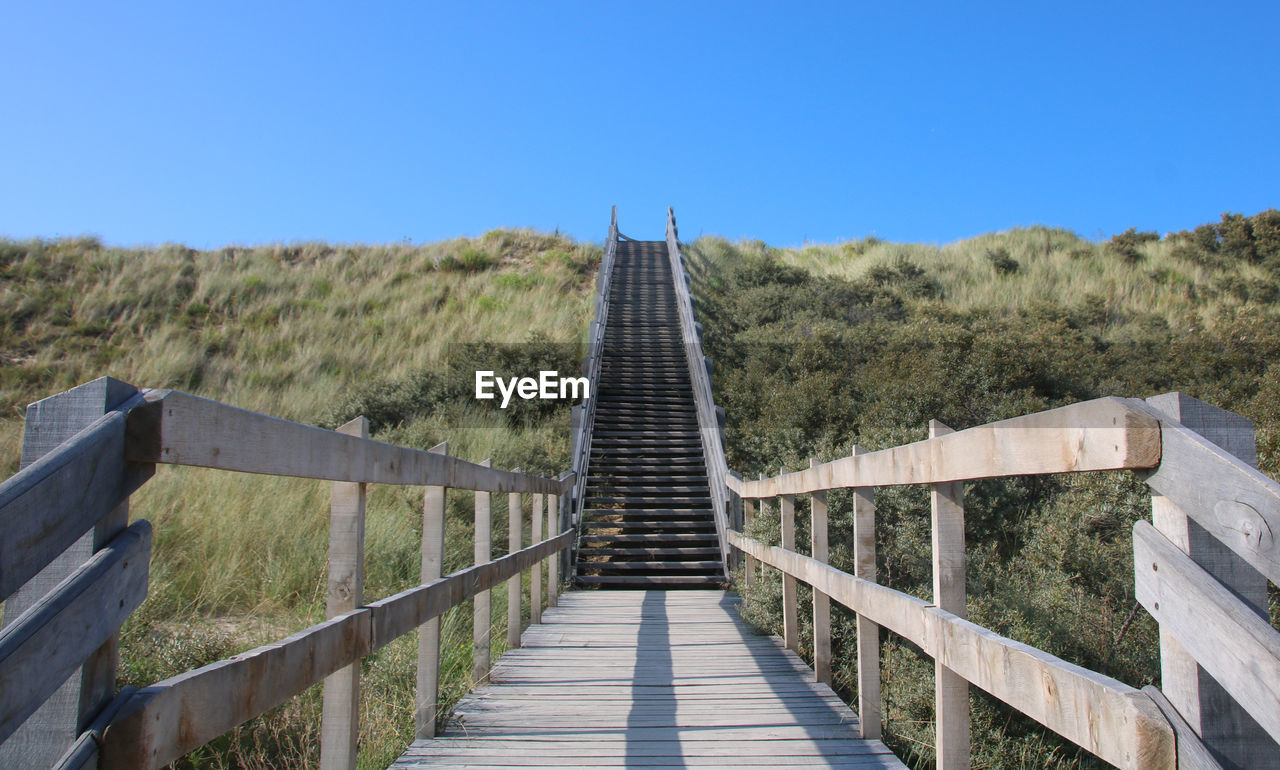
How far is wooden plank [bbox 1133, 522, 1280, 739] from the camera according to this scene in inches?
44.1

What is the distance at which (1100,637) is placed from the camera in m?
4.44

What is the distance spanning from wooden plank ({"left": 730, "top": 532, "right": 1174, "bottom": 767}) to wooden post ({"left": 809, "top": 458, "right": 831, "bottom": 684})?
1066 mm

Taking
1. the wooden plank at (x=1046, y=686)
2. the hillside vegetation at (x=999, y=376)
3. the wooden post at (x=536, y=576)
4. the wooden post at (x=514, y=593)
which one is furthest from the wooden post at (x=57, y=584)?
the wooden post at (x=536, y=576)

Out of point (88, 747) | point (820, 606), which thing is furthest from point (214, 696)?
point (820, 606)

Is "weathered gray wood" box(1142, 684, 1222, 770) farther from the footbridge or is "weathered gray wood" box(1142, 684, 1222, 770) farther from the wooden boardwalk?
the wooden boardwalk

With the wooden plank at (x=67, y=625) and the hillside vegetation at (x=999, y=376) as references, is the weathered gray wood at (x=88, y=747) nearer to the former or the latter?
the wooden plank at (x=67, y=625)

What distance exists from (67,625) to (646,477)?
10.7 meters

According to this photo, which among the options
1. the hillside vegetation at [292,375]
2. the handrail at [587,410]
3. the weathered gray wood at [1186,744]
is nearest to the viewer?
the weathered gray wood at [1186,744]

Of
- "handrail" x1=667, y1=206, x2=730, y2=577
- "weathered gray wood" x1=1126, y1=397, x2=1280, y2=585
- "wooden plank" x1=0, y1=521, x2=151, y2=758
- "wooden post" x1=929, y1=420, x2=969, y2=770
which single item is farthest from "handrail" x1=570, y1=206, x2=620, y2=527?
"weathered gray wood" x1=1126, y1=397, x2=1280, y2=585

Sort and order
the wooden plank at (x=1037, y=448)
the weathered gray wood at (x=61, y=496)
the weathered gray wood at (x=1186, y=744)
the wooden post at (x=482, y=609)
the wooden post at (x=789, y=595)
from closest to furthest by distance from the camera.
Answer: the weathered gray wood at (x=61, y=496), the weathered gray wood at (x=1186, y=744), the wooden plank at (x=1037, y=448), the wooden post at (x=482, y=609), the wooden post at (x=789, y=595)

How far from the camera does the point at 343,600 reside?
2.49m

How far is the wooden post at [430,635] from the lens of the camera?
348 centimetres

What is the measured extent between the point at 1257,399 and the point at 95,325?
2086 centimetres

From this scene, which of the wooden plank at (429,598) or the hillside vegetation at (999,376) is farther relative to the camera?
the hillside vegetation at (999,376)
